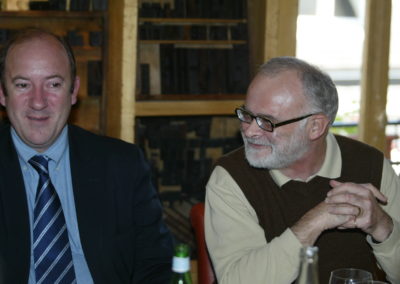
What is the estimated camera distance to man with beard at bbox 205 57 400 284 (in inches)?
69.6

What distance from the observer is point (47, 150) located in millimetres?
2096

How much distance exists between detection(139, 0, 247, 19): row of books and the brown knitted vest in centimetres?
139

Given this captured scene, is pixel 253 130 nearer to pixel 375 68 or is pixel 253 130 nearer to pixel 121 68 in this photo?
pixel 121 68

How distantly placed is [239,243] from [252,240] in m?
0.04

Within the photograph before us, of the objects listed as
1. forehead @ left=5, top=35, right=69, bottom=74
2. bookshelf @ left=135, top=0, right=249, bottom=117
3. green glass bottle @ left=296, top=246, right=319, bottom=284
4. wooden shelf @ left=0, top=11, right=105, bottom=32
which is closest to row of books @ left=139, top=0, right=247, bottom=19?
bookshelf @ left=135, top=0, right=249, bottom=117

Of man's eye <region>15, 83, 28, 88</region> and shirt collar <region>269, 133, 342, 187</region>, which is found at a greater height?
man's eye <region>15, 83, 28, 88</region>

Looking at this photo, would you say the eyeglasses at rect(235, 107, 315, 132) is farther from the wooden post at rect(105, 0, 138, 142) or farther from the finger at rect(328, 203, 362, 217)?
the wooden post at rect(105, 0, 138, 142)

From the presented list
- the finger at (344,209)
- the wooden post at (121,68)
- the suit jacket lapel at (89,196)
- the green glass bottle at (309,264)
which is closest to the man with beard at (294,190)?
the finger at (344,209)

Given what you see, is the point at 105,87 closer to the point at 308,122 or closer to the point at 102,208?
the point at 102,208

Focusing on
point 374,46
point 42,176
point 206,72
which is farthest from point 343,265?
point 374,46

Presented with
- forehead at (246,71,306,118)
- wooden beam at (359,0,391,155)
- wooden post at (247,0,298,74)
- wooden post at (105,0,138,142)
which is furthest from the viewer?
Result: wooden beam at (359,0,391,155)

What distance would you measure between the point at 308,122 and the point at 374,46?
1.70 metres

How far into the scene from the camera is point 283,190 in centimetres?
200

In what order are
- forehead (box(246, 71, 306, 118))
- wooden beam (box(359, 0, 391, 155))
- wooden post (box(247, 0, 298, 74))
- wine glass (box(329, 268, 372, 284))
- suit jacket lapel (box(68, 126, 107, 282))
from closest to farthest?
1. wine glass (box(329, 268, 372, 284))
2. forehead (box(246, 71, 306, 118))
3. suit jacket lapel (box(68, 126, 107, 282))
4. wooden post (box(247, 0, 298, 74))
5. wooden beam (box(359, 0, 391, 155))
